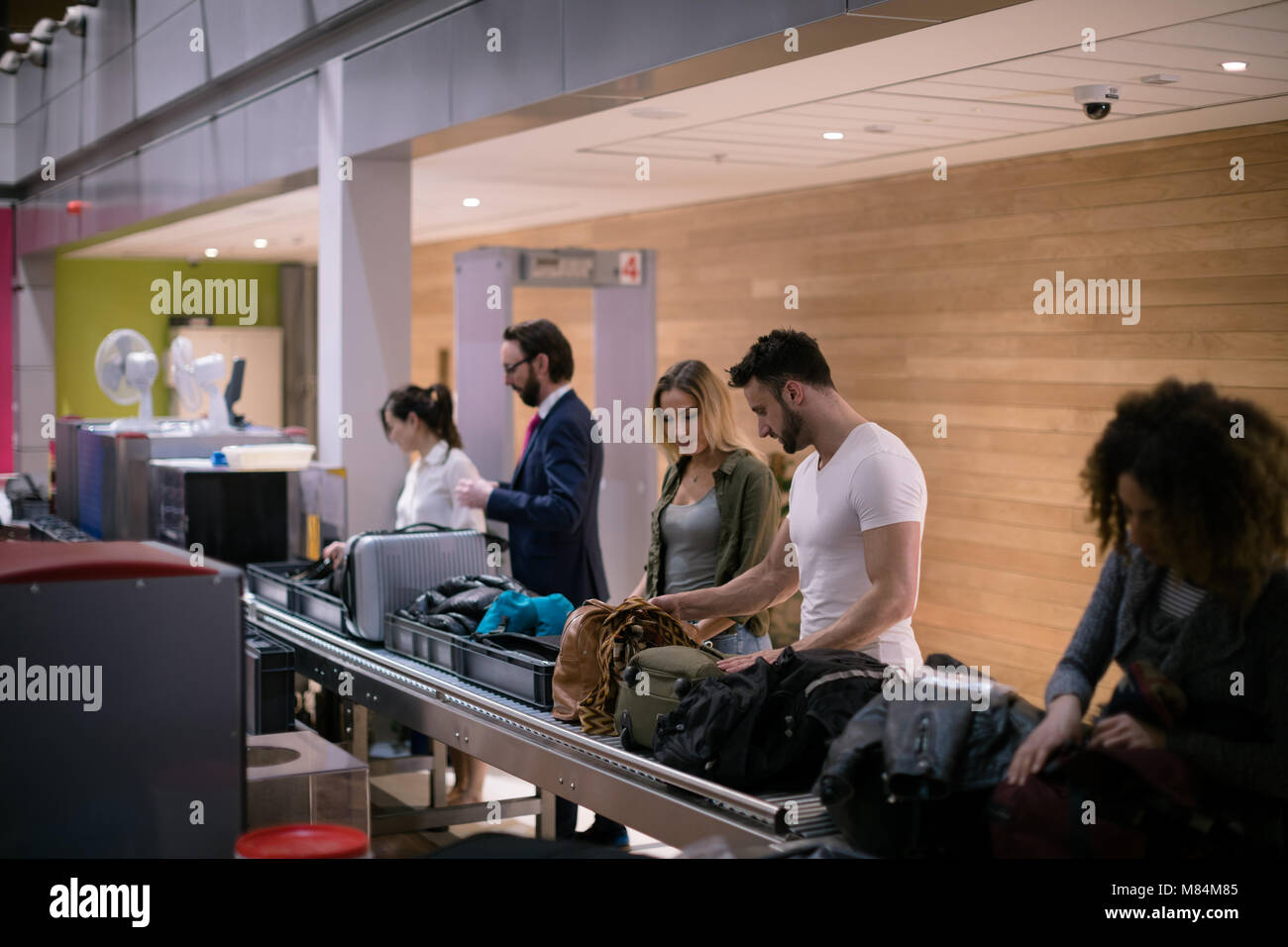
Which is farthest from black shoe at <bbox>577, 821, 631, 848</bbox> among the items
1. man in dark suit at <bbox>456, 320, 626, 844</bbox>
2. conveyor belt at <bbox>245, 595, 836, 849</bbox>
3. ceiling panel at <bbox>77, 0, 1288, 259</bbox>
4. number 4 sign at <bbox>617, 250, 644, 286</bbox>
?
number 4 sign at <bbox>617, 250, 644, 286</bbox>

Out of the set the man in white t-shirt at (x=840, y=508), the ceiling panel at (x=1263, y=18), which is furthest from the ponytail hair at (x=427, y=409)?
the ceiling panel at (x=1263, y=18)

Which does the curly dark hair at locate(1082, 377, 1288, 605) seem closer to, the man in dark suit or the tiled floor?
the man in dark suit

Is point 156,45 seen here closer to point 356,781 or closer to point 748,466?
point 748,466

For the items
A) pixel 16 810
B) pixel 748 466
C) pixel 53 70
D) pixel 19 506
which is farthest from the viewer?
pixel 53 70

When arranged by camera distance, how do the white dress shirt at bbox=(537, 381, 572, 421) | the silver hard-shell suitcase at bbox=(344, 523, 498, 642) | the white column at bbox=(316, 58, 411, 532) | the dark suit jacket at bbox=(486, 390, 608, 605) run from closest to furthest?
the silver hard-shell suitcase at bbox=(344, 523, 498, 642) < the dark suit jacket at bbox=(486, 390, 608, 605) < the white dress shirt at bbox=(537, 381, 572, 421) < the white column at bbox=(316, 58, 411, 532)

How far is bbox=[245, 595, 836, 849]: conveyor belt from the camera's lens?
2.48 metres

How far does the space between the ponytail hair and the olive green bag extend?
2.42 meters

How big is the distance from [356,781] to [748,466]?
1.52m

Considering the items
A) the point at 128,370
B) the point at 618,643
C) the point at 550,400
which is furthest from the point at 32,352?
the point at 618,643

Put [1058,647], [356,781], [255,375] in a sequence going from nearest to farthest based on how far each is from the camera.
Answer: [356,781] → [1058,647] → [255,375]

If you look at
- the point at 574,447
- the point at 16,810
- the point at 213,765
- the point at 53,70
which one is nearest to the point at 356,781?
the point at 213,765

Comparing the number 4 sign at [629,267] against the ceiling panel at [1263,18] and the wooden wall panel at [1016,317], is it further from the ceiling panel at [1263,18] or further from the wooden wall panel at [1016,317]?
the ceiling panel at [1263,18]

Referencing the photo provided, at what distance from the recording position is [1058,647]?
614 cm

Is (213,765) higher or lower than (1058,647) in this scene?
higher
